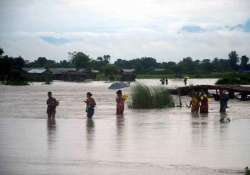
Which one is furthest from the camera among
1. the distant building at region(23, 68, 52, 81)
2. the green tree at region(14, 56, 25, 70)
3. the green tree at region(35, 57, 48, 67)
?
the green tree at region(35, 57, 48, 67)

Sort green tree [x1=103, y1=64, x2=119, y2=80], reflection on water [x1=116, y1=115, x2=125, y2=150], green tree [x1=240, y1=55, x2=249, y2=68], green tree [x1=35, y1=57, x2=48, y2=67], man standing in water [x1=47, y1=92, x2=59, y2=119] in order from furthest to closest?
green tree [x1=35, y1=57, x2=48, y2=67] → green tree [x1=240, y1=55, x2=249, y2=68] → green tree [x1=103, y1=64, x2=119, y2=80] → man standing in water [x1=47, y1=92, x2=59, y2=119] → reflection on water [x1=116, y1=115, x2=125, y2=150]

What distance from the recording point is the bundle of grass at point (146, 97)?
31.7m

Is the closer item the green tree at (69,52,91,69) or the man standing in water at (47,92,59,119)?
the man standing in water at (47,92,59,119)

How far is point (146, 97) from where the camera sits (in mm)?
32125

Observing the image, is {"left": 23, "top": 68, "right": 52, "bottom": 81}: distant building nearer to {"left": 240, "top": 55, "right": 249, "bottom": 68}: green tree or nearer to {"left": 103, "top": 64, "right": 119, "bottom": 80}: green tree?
{"left": 103, "top": 64, "right": 119, "bottom": 80}: green tree

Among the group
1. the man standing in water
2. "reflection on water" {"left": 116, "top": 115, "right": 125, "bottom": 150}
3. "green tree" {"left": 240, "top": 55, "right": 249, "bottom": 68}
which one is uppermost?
"green tree" {"left": 240, "top": 55, "right": 249, "bottom": 68}

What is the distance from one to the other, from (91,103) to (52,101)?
5.47ft

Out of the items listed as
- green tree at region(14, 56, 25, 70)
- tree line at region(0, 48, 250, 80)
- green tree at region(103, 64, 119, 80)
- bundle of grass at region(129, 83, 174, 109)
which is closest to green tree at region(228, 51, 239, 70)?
tree line at region(0, 48, 250, 80)

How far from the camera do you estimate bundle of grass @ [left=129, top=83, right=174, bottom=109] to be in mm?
31677

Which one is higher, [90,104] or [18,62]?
[18,62]

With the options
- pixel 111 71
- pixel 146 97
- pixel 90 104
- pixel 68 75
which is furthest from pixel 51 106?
pixel 111 71

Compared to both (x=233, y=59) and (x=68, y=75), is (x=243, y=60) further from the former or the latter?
(x=68, y=75)

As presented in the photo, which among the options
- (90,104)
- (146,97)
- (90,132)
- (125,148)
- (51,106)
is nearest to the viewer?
(125,148)

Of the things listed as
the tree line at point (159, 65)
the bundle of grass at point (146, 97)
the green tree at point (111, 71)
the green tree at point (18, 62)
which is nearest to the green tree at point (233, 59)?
the tree line at point (159, 65)
